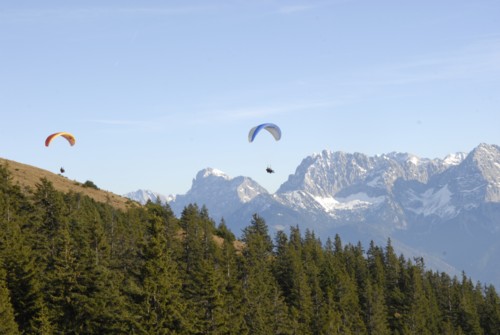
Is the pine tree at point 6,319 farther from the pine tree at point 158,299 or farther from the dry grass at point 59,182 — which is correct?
the dry grass at point 59,182

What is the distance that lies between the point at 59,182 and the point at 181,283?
344 feet

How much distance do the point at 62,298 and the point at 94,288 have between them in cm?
277

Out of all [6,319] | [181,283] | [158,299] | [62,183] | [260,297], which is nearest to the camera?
[6,319]

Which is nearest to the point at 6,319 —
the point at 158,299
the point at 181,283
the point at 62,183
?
the point at 158,299

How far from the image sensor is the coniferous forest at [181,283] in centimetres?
5262

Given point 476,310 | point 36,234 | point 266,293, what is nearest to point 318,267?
point 266,293

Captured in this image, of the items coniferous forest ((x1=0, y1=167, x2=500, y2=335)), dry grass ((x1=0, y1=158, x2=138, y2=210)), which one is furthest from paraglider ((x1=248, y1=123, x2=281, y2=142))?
dry grass ((x1=0, y1=158, x2=138, y2=210))

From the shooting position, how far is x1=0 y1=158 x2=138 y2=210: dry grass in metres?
141

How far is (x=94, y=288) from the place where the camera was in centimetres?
5425

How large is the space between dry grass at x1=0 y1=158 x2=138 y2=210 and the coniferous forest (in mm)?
18806

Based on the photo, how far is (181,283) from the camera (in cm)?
5478

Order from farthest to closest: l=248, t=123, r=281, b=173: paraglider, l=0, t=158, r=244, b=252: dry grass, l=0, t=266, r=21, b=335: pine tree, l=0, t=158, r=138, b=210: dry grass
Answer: l=0, t=158, r=138, b=210: dry grass, l=0, t=158, r=244, b=252: dry grass, l=248, t=123, r=281, b=173: paraglider, l=0, t=266, r=21, b=335: pine tree

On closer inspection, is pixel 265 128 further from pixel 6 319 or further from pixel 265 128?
pixel 6 319

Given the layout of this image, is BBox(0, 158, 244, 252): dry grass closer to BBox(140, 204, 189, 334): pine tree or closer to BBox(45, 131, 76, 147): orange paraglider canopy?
BBox(45, 131, 76, 147): orange paraglider canopy
